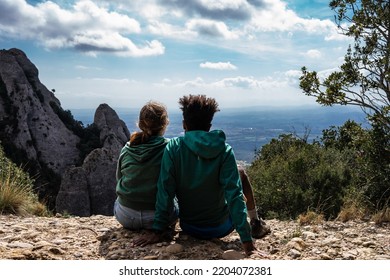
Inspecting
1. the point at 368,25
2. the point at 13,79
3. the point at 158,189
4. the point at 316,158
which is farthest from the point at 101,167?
the point at 158,189

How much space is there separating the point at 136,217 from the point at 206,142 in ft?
4.48

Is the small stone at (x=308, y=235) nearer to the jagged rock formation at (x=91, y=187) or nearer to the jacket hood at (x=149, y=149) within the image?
the jacket hood at (x=149, y=149)

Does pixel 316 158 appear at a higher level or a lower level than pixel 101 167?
higher

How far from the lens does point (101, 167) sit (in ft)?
149

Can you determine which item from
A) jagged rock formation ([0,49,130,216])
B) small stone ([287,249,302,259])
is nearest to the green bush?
small stone ([287,249,302,259])

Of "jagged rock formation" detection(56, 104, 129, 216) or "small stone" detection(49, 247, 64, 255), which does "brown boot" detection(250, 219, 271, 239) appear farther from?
"jagged rock formation" detection(56, 104, 129, 216)

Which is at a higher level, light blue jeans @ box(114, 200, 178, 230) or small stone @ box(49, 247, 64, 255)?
light blue jeans @ box(114, 200, 178, 230)

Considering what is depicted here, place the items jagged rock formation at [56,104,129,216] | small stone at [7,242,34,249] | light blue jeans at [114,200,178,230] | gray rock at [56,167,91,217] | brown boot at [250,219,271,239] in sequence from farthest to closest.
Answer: jagged rock formation at [56,104,129,216] < gray rock at [56,167,91,217] < brown boot at [250,219,271,239] < light blue jeans at [114,200,178,230] < small stone at [7,242,34,249]

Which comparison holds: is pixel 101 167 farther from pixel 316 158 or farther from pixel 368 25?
pixel 368 25

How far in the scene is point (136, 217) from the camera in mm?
5070

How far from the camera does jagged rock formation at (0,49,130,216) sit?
144 feet

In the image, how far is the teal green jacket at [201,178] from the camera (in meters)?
4.41

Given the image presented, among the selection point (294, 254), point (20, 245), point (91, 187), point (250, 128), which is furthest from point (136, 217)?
point (250, 128)
